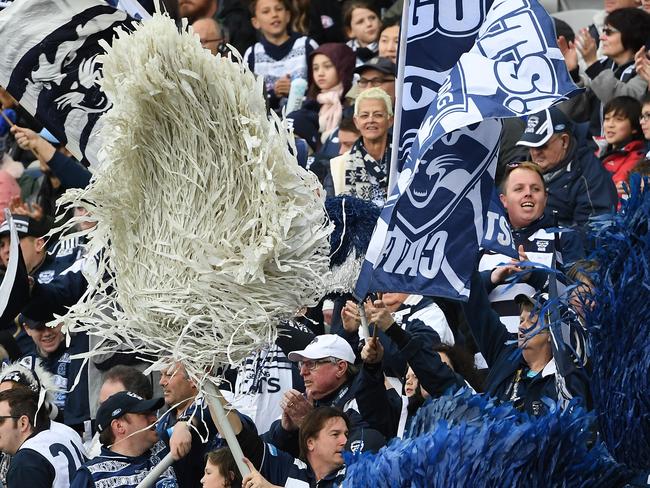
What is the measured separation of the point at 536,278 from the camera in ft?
21.2

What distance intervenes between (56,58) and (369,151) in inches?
96.8

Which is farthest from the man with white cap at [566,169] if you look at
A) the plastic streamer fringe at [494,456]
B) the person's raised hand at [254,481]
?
the plastic streamer fringe at [494,456]

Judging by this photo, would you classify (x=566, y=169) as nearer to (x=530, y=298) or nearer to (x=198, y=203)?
(x=530, y=298)

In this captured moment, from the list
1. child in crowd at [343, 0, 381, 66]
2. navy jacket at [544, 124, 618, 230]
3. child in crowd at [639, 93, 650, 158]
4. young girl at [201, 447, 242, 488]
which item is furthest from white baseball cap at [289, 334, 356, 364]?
child in crowd at [343, 0, 381, 66]

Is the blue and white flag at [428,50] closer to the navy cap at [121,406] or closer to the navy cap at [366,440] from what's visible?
the navy cap at [366,440]

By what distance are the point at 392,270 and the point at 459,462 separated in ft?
6.05

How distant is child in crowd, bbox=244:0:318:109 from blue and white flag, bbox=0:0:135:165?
4641 mm

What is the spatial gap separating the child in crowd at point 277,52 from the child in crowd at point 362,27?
18.3 inches

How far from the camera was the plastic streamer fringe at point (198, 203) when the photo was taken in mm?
5062

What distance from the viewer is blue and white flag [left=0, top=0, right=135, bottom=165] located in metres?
7.29

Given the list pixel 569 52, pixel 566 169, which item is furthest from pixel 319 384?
pixel 569 52

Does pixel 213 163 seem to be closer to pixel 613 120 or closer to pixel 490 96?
pixel 490 96

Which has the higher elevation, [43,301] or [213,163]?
[213,163]

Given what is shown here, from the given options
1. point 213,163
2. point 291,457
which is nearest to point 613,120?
point 291,457
